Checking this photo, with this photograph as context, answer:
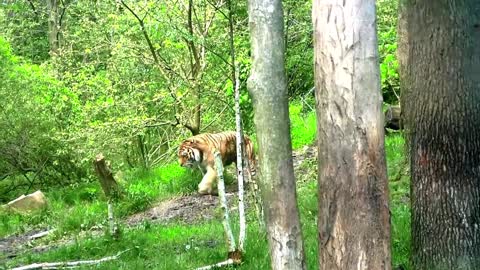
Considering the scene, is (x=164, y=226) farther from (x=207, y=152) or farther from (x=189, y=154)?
(x=189, y=154)

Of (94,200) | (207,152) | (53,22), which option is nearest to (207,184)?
(207,152)

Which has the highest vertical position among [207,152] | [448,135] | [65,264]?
[448,135]

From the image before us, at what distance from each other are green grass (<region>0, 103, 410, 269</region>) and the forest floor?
21 centimetres

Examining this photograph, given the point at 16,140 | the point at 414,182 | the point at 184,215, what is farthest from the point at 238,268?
the point at 16,140

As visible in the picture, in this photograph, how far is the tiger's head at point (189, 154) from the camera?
14.3m

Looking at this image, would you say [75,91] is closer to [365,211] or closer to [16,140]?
[16,140]

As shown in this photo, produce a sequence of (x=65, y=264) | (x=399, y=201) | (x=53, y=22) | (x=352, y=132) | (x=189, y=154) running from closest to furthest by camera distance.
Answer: (x=352, y=132) < (x=65, y=264) < (x=399, y=201) < (x=189, y=154) < (x=53, y=22)

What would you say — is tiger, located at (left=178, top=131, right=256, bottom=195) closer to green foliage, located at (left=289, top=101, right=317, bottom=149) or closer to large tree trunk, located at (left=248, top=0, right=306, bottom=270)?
green foliage, located at (left=289, top=101, right=317, bottom=149)

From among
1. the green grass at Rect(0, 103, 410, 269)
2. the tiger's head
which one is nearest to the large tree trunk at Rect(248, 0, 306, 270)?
the green grass at Rect(0, 103, 410, 269)

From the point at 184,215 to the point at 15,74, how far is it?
726 cm

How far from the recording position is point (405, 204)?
9.39 meters

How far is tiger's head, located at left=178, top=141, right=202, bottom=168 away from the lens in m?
14.3

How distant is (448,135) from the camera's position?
589 cm

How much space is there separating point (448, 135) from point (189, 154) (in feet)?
29.3
